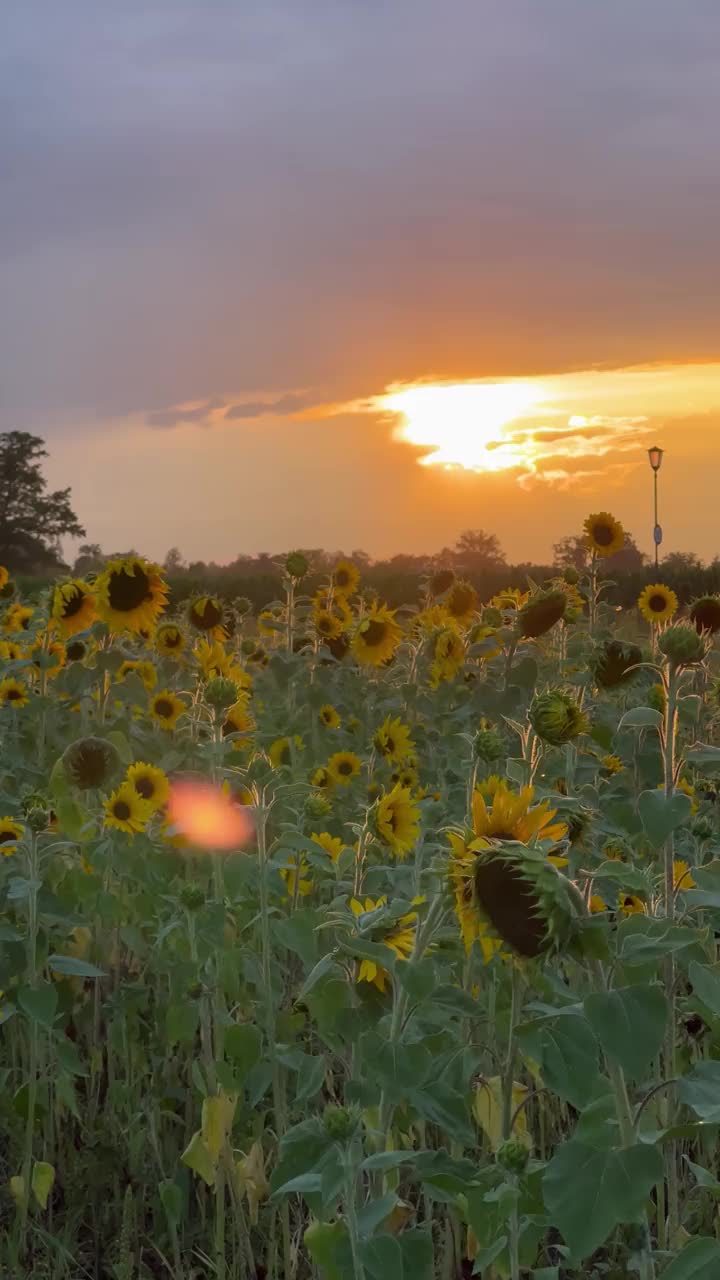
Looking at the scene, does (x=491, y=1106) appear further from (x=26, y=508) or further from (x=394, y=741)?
(x=26, y=508)

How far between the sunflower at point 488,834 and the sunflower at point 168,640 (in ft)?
18.6

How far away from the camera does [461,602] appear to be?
304 inches

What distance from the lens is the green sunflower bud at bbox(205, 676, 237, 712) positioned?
12.3ft

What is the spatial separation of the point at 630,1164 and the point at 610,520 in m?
6.34

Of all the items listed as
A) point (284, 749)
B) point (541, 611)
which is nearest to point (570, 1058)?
point (541, 611)

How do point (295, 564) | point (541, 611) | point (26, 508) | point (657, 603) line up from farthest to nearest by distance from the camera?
point (26, 508), point (657, 603), point (295, 564), point (541, 611)

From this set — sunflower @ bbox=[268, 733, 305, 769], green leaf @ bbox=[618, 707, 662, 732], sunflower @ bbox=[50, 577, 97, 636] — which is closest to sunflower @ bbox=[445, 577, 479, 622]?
sunflower @ bbox=[268, 733, 305, 769]

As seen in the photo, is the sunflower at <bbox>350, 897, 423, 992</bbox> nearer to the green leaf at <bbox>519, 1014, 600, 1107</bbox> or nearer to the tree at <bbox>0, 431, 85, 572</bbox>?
the green leaf at <bbox>519, 1014, 600, 1107</bbox>

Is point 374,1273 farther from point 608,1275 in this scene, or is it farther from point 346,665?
point 346,665

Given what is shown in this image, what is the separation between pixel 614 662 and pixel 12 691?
3929mm

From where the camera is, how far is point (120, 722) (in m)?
5.35

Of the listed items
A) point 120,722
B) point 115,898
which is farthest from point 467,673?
point 115,898

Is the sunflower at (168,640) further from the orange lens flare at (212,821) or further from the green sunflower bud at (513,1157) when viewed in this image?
the green sunflower bud at (513,1157)

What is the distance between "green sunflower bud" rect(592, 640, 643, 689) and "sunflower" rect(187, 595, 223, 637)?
300 centimetres
